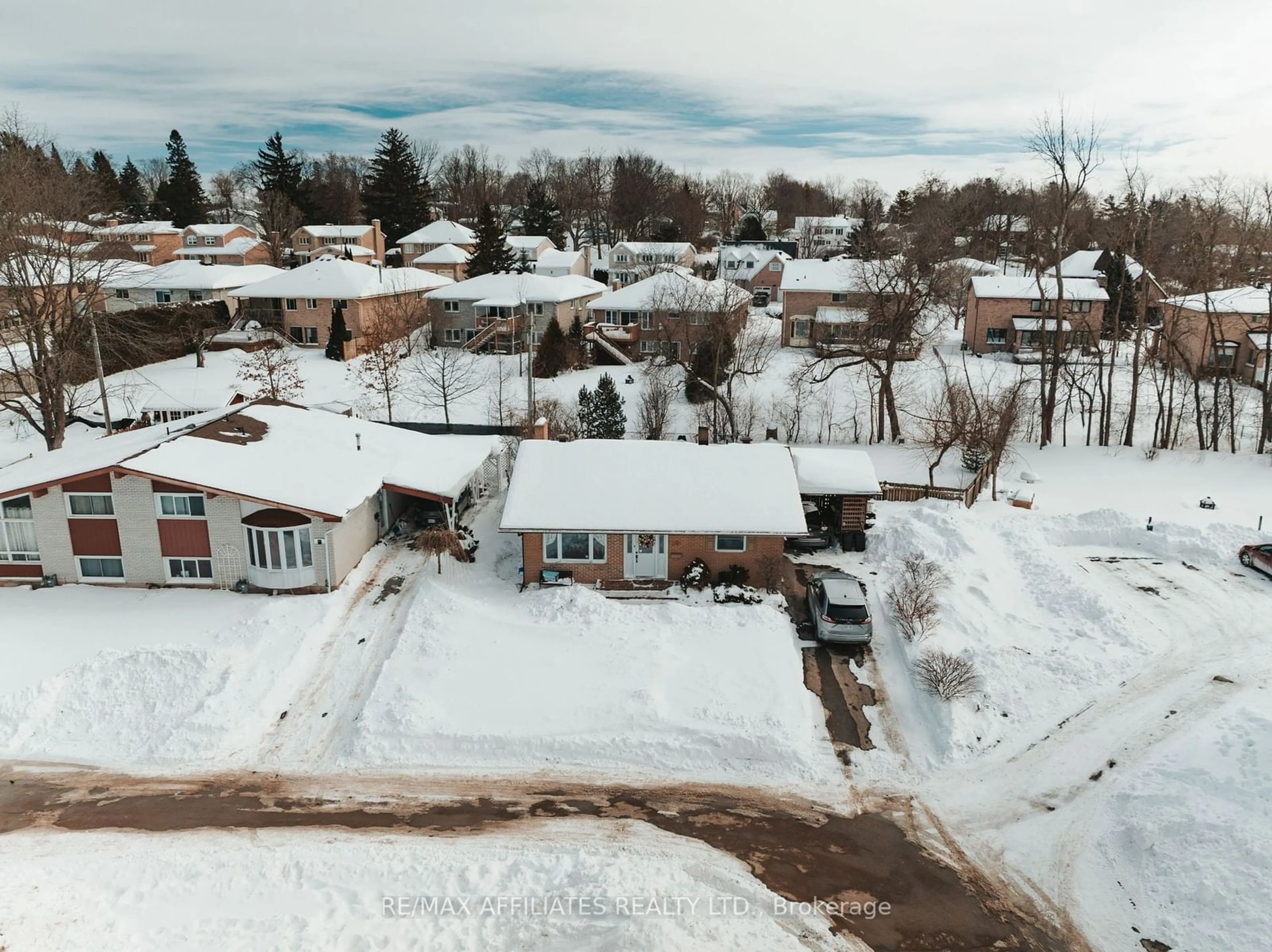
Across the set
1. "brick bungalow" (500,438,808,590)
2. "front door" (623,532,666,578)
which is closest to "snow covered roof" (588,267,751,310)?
"brick bungalow" (500,438,808,590)

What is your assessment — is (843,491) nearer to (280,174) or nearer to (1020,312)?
(1020,312)

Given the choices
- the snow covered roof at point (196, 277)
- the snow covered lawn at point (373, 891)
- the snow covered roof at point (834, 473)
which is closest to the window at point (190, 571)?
the snow covered lawn at point (373, 891)

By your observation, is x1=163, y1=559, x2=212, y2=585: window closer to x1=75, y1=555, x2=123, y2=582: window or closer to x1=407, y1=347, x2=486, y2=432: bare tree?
x1=75, y1=555, x2=123, y2=582: window

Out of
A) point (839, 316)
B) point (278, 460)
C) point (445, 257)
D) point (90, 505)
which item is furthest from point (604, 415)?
point (445, 257)

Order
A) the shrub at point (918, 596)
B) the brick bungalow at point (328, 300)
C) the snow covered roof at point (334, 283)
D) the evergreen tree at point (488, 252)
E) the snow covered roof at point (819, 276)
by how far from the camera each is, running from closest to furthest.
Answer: the shrub at point (918, 596), the brick bungalow at point (328, 300), the snow covered roof at point (334, 283), the snow covered roof at point (819, 276), the evergreen tree at point (488, 252)

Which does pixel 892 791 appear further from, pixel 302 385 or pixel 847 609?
pixel 302 385

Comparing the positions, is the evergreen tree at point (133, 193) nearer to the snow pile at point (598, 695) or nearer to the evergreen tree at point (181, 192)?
the evergreen tree at point (181, 192)

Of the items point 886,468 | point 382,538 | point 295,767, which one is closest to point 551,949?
point 295,767
